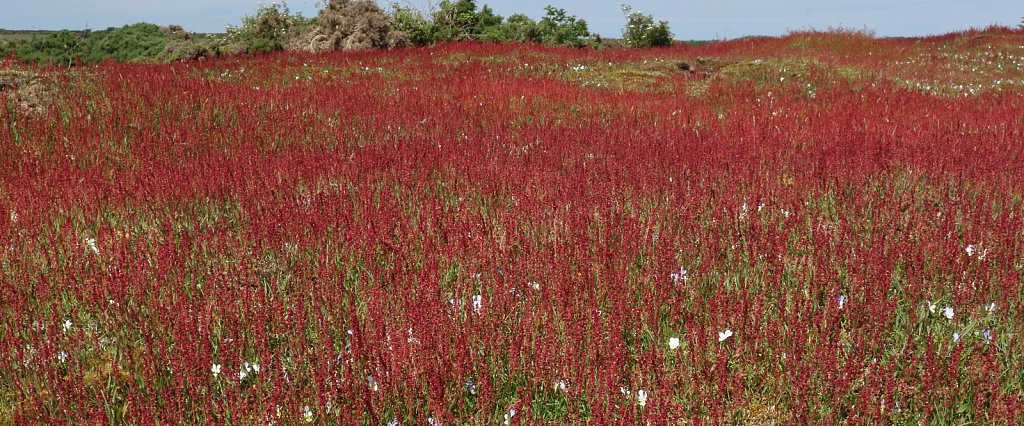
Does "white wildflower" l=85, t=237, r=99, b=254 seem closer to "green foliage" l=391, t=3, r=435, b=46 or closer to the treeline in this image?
the treeline

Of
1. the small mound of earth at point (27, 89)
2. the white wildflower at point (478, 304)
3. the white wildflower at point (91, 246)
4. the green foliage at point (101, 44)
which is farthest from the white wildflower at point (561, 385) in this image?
the green foliage at point (101, 44)

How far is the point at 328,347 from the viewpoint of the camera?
2521 mm

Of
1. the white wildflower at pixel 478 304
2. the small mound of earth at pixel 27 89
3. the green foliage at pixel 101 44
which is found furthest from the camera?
the green foliage at pixel 101 44

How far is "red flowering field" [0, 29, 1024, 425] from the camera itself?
2525 millimetres

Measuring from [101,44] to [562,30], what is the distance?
47.9 feet

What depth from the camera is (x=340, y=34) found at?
2020 centimetres

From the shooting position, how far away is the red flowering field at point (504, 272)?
8.29 ft

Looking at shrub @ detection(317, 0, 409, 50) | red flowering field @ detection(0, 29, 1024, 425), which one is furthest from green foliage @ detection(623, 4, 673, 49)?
red flowering field @ detection(0, 29, 1024, 425)

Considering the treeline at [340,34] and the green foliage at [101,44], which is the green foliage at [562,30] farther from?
the green foliage at [101,44]

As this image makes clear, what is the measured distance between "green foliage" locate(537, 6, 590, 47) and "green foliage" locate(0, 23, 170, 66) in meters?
12.2

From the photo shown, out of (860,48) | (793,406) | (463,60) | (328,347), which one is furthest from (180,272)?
(860,48)

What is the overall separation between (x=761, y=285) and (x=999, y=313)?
1.02 metres

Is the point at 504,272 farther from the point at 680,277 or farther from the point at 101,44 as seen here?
the point at 101,44

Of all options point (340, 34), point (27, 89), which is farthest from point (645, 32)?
point (27, 89)
